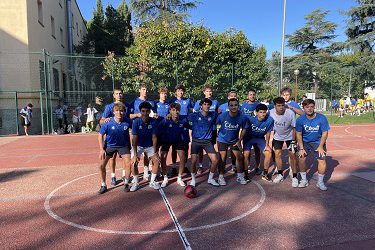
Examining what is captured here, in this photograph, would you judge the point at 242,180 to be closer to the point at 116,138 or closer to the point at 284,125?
the point at 284,125

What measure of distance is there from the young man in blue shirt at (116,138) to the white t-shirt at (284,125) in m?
2.99

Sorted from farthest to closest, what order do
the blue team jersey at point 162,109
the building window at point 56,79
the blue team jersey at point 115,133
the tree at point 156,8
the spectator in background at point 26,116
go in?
the tree at point 156,8 → the building window at point 56,79 → the spectator in background at point 26,116 → the blue team jersey at point 162,109 → the blue team jersey at point 115,133

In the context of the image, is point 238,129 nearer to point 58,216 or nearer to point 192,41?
point 58,216

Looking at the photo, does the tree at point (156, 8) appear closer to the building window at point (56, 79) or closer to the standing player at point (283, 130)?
the building window at point (56, 79)

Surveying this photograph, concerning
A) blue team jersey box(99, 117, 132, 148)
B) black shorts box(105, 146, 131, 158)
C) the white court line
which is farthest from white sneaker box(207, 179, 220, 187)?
blue team jersey box(99, 117, 132, 148)

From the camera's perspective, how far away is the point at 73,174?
283 inches

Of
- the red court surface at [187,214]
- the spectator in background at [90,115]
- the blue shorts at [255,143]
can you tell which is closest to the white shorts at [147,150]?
the red court surface at [187,214]

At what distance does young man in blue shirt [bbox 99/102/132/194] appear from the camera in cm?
561

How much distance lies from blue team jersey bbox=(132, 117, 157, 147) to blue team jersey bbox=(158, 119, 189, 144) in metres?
0.20

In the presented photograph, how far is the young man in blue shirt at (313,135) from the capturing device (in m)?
5.71

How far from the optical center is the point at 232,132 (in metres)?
6.08

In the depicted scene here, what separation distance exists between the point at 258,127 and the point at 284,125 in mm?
512

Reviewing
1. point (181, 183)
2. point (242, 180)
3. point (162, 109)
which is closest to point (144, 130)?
point (162, 109)

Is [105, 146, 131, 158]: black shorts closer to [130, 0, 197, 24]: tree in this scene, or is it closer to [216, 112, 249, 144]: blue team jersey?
[216, 112, 249, 144]: blue team jersey
